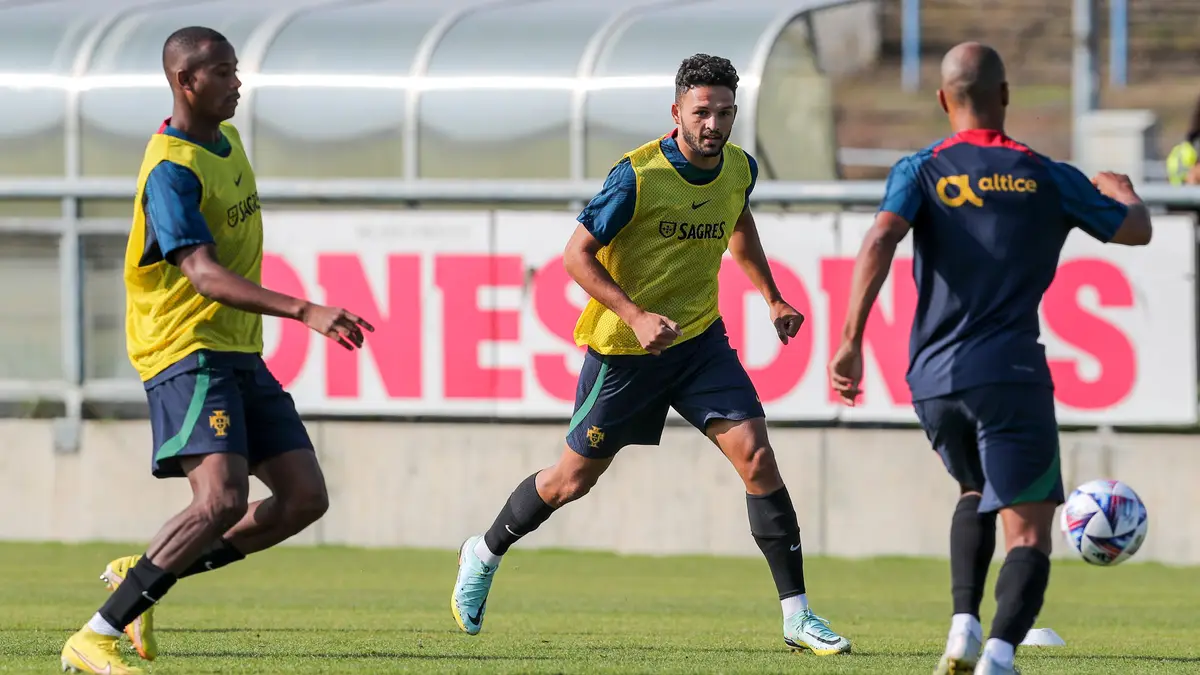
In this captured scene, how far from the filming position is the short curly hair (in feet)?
24.2

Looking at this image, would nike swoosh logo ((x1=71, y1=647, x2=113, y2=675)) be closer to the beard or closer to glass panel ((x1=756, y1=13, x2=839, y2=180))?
the beard

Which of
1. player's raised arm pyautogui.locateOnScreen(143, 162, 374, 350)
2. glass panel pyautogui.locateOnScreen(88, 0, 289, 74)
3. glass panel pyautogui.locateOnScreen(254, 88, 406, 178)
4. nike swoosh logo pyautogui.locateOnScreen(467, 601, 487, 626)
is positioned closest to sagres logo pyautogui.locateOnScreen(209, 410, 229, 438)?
player's raised arm pyautogui.locateOnScreen(143, 162, 374, 350)

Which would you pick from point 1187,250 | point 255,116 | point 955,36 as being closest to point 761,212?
point 1187,250

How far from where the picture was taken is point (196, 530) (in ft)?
21.4

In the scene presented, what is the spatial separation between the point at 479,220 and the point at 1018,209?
7.23 meters

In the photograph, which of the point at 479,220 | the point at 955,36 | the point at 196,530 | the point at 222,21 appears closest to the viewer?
the point at 196,530

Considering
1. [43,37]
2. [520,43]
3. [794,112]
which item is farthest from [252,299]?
[43,37]

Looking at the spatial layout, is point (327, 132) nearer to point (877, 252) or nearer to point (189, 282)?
point (189, 282)

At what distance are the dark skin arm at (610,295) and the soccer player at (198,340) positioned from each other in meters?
1.08

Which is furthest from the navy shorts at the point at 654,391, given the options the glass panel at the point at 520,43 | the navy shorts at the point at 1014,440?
the glass panel at the point at 520,43

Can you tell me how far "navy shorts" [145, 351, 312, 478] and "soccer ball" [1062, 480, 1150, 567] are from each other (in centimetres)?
334

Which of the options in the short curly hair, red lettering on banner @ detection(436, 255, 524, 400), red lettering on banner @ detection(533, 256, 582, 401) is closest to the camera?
the short curly hair

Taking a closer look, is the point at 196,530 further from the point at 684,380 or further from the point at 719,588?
the point at 719,588

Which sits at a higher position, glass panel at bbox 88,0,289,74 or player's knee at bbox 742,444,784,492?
glass panel at bbox 88,0,289,74
